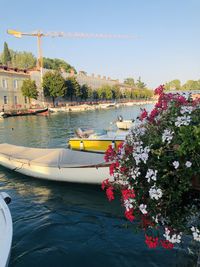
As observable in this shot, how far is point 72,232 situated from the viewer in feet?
25.5

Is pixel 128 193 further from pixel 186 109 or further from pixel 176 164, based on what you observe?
pixel 186 109

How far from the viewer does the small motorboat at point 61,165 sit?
10742 millimetres

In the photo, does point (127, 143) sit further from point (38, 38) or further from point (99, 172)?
point (38, 38)

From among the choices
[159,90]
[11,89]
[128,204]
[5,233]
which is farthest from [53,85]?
[128,204]

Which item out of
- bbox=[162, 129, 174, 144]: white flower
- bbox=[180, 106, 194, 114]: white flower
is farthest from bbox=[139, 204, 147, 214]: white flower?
bbox=[180, 106, 194, 114]: white flower

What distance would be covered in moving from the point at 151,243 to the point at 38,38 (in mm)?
114638

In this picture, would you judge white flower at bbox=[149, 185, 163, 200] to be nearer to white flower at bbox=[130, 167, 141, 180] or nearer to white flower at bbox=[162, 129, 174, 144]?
white flower at bbox=[130, 167, 141, 180]

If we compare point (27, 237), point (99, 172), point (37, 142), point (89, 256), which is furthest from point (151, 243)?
point (37, 142)

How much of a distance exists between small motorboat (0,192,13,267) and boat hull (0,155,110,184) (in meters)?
4.81

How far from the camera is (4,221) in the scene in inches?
→ 202

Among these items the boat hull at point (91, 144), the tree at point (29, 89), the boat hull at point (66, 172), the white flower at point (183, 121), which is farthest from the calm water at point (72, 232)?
the tree at point (29, 89)

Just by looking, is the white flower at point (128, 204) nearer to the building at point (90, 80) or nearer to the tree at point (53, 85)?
the tree at point (53, 85)

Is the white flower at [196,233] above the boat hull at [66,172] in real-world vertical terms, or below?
above

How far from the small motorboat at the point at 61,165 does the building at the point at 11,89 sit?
53.9 meters
